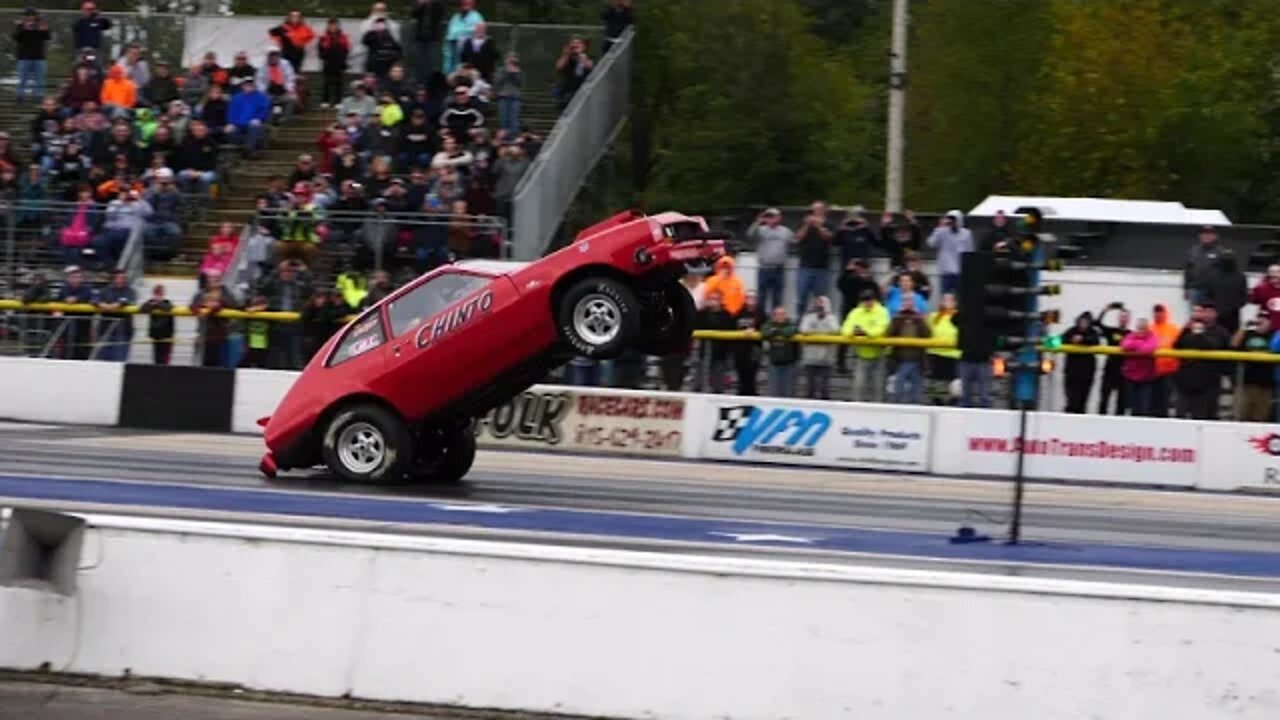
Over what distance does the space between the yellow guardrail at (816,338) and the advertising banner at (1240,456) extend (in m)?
0.84

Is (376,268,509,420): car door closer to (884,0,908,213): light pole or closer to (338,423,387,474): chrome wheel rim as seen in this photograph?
(338,423,387,474): chrome wheel rim

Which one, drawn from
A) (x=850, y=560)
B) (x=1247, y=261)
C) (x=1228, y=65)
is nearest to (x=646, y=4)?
(x=1228, y=65)

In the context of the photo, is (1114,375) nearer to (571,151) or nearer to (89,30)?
(571,151)

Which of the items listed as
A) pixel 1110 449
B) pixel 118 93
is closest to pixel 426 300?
pixel 1110 449

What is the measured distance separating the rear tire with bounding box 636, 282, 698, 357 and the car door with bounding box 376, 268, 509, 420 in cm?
119

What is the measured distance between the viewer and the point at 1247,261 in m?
27.4

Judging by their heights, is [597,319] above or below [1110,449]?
above

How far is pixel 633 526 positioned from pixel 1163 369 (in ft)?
30.9

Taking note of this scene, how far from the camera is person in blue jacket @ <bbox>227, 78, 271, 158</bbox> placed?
101 ft

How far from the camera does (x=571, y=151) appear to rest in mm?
31484

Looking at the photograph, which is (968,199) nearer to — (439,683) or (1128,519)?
(1128,519)

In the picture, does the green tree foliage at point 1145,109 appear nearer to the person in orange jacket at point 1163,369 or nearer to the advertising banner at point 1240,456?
the person in orange jacket at point 1163,369

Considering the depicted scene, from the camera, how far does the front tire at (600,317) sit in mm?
16500

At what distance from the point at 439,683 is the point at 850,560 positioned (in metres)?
4.57
